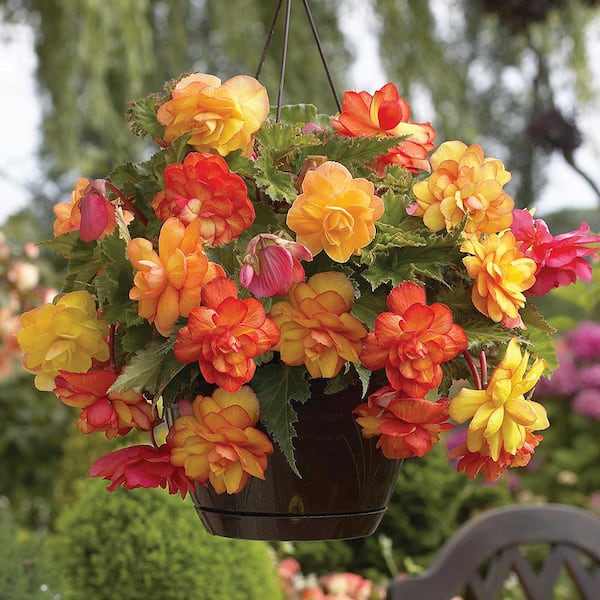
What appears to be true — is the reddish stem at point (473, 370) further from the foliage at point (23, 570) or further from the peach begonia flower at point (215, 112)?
the foliage at point (23, 570)

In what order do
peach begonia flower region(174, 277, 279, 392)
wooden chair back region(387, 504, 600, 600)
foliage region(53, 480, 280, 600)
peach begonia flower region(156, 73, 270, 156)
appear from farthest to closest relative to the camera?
1. foliage region(53, 480, 280, 600)
2. wooden chair back region(387, 504, 600, 600)
3. peach begonia flower region(156, 73, 270, 156)
4. peach begonia flower region(174, 277, 279, 392)

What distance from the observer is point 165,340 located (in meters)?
0.75

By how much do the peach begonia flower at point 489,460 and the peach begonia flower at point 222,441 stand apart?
0.57ft

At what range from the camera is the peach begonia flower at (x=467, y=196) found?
773 mm

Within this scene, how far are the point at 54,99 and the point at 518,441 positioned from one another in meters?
3.61

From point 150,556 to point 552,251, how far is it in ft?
4.26

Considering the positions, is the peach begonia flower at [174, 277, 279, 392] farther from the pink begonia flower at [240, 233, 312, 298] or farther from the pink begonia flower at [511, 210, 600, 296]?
the pink begonia flower at [511, 210, 600, 296]

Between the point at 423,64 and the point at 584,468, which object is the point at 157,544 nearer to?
the point at 584,468

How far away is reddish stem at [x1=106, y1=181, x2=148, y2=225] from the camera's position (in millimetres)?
812

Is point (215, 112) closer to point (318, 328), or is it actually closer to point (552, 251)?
point (318, 328)

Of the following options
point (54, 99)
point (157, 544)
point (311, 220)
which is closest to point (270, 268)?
point (311, 220)

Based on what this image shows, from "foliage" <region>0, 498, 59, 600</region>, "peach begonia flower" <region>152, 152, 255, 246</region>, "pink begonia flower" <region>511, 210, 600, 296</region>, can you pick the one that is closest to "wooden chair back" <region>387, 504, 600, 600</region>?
"foliage" <region>0, 498, 59, 600</region>

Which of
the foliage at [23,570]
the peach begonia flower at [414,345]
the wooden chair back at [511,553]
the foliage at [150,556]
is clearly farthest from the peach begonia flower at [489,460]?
the foliage at [23,570]

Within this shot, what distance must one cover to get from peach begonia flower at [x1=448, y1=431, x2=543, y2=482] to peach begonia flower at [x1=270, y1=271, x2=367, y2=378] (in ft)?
0.46
